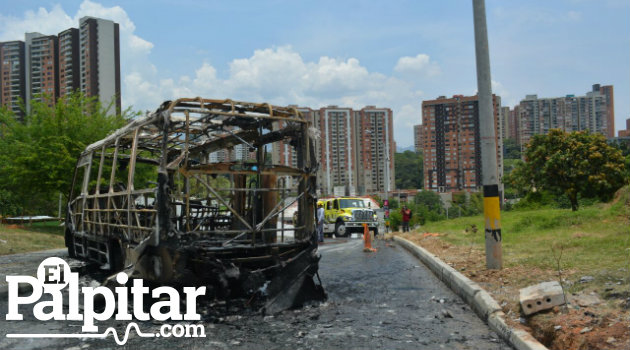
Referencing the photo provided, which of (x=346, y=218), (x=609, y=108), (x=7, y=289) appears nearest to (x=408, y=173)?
(x=609, y=108)

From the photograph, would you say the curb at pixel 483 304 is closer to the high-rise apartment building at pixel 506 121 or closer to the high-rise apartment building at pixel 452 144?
the high-rise apartment building at pixel 452 144

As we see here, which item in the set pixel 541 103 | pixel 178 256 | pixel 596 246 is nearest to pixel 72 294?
pixel 178 256

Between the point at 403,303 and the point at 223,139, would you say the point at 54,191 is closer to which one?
the point at 223,139

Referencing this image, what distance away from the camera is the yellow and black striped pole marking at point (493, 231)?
9.15 m

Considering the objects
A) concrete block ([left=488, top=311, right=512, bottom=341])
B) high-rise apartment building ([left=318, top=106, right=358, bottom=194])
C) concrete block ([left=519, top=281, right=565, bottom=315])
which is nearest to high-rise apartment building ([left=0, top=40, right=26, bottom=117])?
high-rise apartment building ([left=318, top=106, right=358, bottom=194])

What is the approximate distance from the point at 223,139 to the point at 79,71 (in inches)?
2044

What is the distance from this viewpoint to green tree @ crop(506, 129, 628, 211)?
958 inches

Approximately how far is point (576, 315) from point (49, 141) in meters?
23.7

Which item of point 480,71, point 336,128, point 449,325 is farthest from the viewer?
point 336,128

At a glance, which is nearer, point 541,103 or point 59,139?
point 59,139

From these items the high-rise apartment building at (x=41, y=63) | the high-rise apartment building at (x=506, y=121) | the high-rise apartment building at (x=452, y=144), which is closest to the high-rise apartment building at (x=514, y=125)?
the high-rise apartment building at (x=506, y=121)

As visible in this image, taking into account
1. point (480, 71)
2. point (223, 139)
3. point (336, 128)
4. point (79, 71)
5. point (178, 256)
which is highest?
point (79, 71)

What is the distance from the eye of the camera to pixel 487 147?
30.7 feet

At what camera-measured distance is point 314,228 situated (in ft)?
28.0
